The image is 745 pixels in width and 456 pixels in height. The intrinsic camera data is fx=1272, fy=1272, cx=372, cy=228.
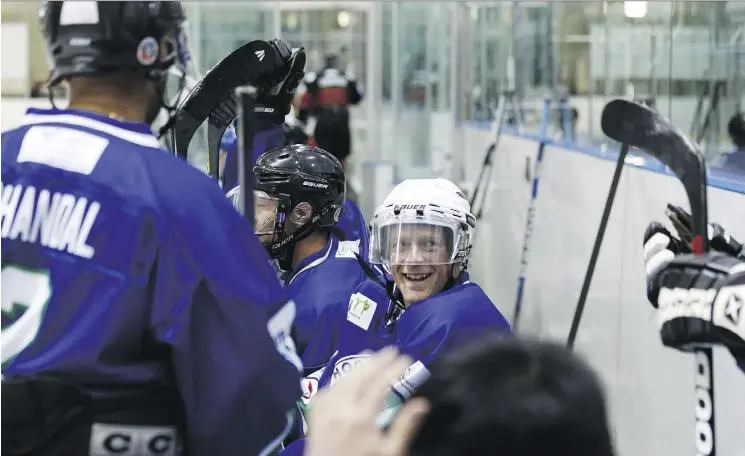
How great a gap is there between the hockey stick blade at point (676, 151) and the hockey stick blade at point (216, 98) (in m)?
0.99

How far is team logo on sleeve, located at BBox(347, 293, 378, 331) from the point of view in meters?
2.80

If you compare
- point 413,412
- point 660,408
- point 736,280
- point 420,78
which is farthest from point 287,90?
point 420,78

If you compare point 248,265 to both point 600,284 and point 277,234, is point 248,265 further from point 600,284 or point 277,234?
point 600,284

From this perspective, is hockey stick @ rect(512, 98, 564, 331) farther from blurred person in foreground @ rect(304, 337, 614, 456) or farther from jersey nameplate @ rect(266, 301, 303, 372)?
blurred person in foreground @ rect(304, 337, 614, 456)

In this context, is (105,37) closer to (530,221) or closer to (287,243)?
(287,243)

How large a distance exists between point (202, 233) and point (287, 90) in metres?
1.84

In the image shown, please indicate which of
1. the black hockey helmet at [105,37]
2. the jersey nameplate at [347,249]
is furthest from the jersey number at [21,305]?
the jersey nameplate at [347,249]

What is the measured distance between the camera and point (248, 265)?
1.67 m

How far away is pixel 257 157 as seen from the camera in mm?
3553

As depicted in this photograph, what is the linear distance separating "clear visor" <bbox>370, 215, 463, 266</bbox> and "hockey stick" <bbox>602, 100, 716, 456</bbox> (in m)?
0.91

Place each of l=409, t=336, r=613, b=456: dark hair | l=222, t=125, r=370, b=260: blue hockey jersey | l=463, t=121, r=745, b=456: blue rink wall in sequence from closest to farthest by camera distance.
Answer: l=409, t=336, r=613, b=456: dark hair, l=463, t=121, r=745, b=456: blue rink wall, l=222, t=125, r=370, b=260: blue hockey jersey

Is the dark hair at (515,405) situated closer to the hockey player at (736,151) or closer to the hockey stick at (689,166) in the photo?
the hockey stick at (689,166)

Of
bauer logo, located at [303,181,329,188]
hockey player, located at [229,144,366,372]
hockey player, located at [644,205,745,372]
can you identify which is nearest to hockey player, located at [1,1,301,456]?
hockey player, located at [644,205,745,372]

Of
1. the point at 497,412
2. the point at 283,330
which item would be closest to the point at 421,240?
the point at 283,330
